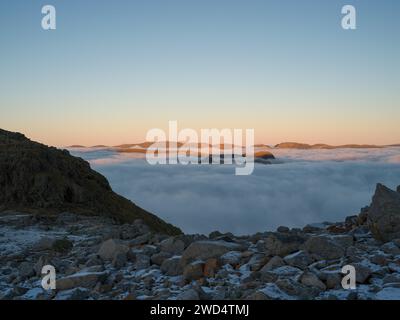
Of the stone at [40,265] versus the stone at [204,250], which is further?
the stone at [40,265]

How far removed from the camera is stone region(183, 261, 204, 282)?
8220 millimetres

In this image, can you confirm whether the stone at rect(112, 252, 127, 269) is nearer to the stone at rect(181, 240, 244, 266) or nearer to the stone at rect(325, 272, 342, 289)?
the stone at rect(181, 240, 244, 266)

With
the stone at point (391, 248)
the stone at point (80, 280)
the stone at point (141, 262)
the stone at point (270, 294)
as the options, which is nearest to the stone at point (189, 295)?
the stone at point (270, 294)

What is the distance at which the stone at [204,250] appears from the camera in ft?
29.3

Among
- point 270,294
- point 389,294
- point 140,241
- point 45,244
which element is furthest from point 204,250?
point 45,244

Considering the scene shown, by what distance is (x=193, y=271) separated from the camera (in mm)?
8281

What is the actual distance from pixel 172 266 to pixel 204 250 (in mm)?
760

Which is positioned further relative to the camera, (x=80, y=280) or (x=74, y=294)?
(x=80, y=280)

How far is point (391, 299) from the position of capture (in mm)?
6547

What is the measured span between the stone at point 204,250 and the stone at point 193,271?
455 millimetres

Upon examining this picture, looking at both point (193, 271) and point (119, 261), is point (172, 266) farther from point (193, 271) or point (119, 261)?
point (119, 261)

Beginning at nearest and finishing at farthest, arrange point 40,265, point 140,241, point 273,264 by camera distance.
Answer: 1. point 273,264
2. point 40,265
3. point 140,241

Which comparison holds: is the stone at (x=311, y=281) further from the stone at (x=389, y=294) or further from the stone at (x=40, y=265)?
the stone at (x=40, y=265)
